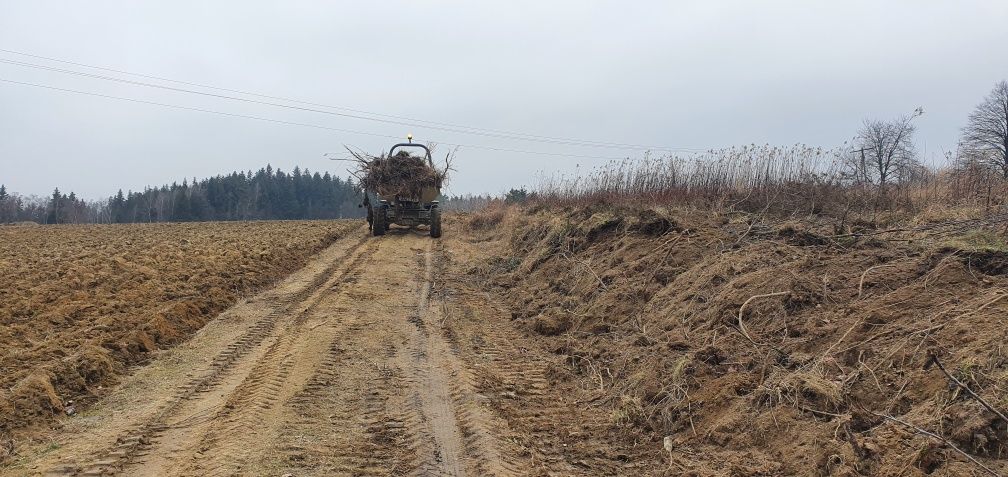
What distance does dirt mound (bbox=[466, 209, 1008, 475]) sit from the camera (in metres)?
3.09

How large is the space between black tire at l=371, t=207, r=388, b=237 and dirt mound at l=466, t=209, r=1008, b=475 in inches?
459

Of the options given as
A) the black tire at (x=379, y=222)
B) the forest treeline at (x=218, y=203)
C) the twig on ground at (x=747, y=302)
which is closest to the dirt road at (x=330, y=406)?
the twig on ground at (x=747, y=302)

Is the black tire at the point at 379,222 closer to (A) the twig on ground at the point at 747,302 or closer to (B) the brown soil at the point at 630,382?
(B) the brown soil at the point at 630,382

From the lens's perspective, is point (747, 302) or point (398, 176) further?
point (398, 176)

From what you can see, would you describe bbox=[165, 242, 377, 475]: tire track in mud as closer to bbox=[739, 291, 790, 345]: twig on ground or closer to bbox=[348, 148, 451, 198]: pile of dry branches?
bbox=[739, 291, 790, 345]: twig on ground

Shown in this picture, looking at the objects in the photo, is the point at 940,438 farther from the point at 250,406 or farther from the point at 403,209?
the point at 403,209

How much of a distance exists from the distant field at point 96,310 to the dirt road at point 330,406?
29cm

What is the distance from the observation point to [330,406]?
4574mm

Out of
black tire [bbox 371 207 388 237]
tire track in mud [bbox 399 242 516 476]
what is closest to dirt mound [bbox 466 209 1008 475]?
tire track in mud [bbox 399 242 516 476]

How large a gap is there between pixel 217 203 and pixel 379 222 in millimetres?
72409

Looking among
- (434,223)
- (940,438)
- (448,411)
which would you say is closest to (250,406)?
(448,411)

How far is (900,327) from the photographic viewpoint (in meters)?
3.96

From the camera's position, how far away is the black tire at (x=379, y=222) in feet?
61.4

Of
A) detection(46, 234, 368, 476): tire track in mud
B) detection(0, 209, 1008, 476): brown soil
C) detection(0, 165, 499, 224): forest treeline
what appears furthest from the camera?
detection(0, 165, 499, 224): forest treeline
